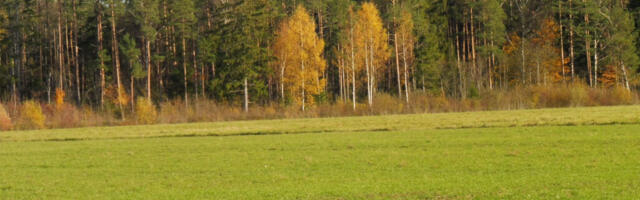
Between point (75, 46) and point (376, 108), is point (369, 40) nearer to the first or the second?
point (376, 108)

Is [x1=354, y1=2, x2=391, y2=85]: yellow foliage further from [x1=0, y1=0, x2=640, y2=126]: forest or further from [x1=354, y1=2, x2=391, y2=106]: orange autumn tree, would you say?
[x1=0, y1=0, x2=640, y2=126]: forest

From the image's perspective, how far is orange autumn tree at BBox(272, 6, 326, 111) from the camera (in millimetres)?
59219

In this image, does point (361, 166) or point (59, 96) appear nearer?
point (361, 166)

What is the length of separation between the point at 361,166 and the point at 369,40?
44125mm

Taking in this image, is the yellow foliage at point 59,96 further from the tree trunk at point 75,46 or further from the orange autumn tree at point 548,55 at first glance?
the orange autumn tree at point 548,55

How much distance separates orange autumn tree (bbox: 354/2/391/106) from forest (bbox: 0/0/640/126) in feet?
0.45

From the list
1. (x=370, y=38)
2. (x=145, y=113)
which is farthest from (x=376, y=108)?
(x=145, y=113)

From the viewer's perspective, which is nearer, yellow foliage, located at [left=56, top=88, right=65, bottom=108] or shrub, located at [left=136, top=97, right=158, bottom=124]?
shrub, located at [left=136, top=97, right=158, bottom=124]

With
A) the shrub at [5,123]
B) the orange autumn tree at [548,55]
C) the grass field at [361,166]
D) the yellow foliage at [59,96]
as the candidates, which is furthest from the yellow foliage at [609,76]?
the yellow foliage at [59,96]

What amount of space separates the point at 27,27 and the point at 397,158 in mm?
63347

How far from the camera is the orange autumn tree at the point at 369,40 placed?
59219 mm

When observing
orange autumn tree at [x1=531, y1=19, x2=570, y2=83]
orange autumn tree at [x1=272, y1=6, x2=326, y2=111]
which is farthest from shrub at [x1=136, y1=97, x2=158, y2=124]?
orange autumn tree at [x1=531, y1=19, x2=570, y2=83]

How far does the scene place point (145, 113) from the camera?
172 feet

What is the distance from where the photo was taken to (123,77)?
3004 inches
